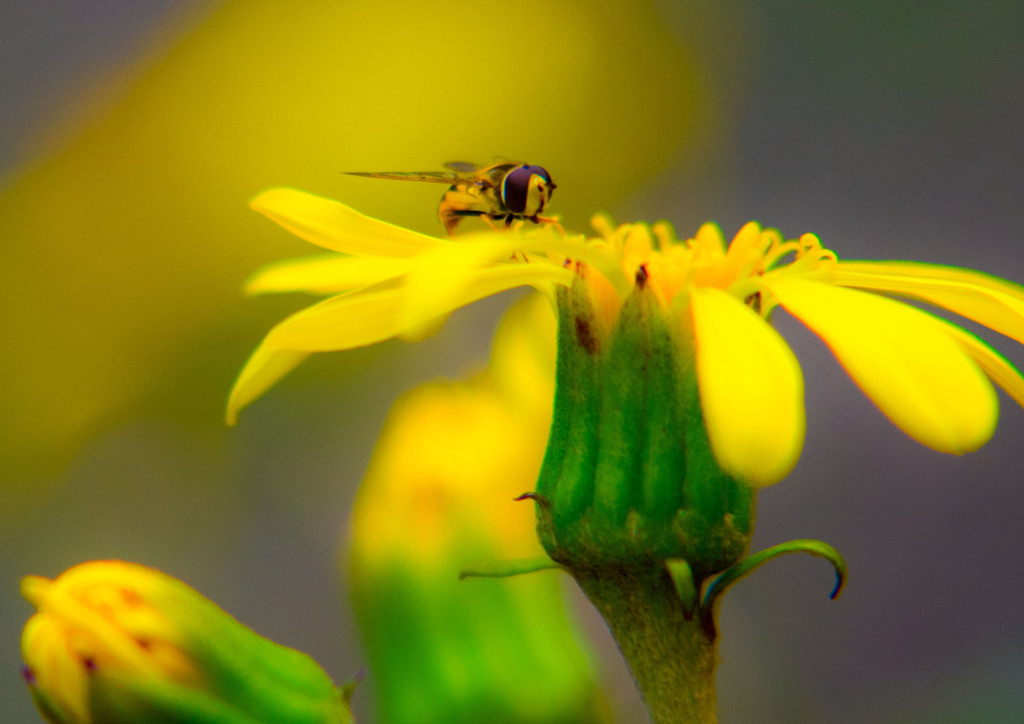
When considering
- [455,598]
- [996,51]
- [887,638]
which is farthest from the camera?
[996,51]

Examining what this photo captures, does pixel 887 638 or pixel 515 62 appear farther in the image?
pixel 515 62

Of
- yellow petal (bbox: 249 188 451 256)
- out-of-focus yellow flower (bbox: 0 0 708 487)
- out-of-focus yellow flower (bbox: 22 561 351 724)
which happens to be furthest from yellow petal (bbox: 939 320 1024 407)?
out-of-focus yellow flower (bbox: 0 0 708 487)

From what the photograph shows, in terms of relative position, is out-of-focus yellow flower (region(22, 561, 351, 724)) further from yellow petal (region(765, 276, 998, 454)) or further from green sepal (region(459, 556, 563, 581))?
yellow petal (region(765, 276, 998, 454))

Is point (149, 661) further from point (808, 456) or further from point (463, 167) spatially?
point (808, 456)

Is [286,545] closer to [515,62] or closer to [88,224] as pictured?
[88,224]

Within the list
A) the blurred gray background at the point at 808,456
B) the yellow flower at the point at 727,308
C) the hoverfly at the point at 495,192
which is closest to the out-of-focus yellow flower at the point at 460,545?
the hoverfly at the point at 495,192

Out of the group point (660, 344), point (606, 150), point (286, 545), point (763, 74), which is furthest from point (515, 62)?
point (660, 344)

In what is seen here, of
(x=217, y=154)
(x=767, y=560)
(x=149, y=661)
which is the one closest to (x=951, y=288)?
(x=767, y=560)
